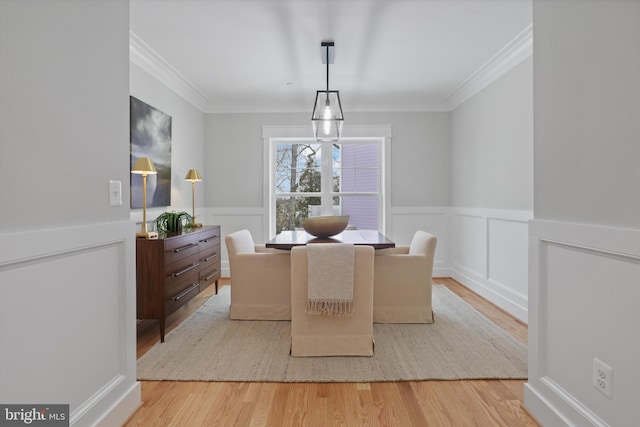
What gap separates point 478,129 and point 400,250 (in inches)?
72.4

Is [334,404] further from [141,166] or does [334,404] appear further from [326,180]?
[326,180]

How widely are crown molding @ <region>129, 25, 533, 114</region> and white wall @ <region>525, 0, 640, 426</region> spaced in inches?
69.3

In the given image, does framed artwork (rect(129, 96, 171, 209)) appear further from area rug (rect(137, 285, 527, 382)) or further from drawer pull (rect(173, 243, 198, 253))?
area rug (rect(137, 285, 527, 382))

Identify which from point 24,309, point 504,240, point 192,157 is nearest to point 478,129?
point 504,240

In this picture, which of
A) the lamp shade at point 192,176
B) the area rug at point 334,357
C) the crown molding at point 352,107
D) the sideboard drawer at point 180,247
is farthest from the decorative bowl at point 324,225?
the crown molding at point 352,107

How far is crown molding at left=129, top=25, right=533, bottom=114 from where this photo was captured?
329 centimetres

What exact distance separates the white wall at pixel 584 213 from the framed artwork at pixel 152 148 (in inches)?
121

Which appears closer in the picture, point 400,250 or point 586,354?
point 586,354

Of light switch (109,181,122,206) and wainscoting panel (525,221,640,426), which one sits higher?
light switch (109,181,122,206)

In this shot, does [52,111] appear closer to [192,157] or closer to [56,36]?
[56,36]

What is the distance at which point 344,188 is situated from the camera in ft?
18.1

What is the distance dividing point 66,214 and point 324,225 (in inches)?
90.7

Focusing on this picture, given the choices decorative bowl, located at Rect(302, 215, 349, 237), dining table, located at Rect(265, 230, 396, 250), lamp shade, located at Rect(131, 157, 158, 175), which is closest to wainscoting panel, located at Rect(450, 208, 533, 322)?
dining table, located at Rect(265, 230, 396, 250)

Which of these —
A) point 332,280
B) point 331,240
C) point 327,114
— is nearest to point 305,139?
point 327,114
